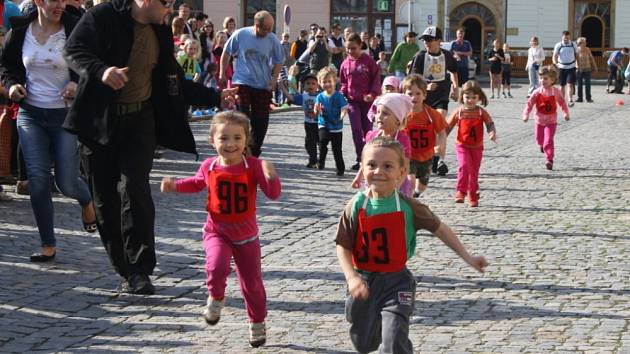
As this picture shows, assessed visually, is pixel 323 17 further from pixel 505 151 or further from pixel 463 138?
pixel 463 138

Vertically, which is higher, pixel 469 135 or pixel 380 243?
pixel 380 243

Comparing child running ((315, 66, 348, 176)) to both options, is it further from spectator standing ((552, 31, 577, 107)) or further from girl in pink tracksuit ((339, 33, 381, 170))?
spectator standing ((552, 31, 577, 107))

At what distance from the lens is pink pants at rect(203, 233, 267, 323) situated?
21.9 feet

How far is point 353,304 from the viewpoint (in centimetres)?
570

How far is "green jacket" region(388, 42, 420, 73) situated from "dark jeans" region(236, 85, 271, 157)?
8.18 metres

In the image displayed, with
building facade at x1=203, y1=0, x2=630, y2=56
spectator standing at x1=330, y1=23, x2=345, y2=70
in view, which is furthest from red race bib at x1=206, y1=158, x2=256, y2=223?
building facade at x1=203, y1=0, x2=630, y2=56

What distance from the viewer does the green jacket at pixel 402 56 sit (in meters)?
22.6

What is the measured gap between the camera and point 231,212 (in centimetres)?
680

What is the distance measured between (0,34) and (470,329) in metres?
6.61

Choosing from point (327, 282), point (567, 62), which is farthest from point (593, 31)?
point (327, 282)

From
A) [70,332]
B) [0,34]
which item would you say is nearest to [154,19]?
[70,332]

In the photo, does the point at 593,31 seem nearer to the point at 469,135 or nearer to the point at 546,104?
the point at 546,104

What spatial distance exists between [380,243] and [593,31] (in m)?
54.1

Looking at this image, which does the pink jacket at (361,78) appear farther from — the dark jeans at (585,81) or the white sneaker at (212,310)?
the dark jeans at (585,81)
